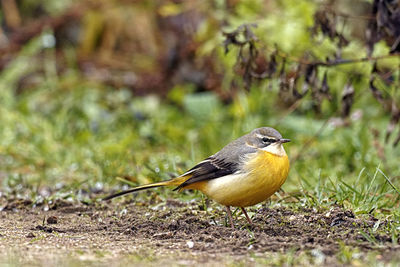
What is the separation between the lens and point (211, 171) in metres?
4.94

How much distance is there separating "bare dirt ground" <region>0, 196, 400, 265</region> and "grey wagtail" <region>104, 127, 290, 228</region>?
263 mm

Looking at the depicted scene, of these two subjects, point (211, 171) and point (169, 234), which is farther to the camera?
point (211, 171)

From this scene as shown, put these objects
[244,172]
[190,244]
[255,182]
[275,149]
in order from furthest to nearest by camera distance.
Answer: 1. [275,149]
2. [244,172]
3. [255,182]
4. [190,244]

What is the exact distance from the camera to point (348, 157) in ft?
24.1

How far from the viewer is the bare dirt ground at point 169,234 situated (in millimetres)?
3678

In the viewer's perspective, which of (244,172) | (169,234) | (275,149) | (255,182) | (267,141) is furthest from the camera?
(267,141)

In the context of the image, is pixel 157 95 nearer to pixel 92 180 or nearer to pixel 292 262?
pixel 92 180

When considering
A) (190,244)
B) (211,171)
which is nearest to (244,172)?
(211,171)

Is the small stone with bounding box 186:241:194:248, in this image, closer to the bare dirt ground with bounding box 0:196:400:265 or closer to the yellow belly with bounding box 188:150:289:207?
the bare dirt ground with bounding box 0:196:400:265

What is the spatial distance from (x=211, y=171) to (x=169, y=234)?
78 centimetres

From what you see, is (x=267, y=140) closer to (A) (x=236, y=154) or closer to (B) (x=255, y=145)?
(B) (x=255, y=145)

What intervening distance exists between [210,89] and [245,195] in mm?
5935

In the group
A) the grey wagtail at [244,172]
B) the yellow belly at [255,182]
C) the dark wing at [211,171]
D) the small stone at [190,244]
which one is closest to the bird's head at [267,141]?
the grey wagtail at [244,172]

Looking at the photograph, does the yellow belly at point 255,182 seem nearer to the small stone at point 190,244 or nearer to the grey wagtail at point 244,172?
the grey wagtail at point 244,172
